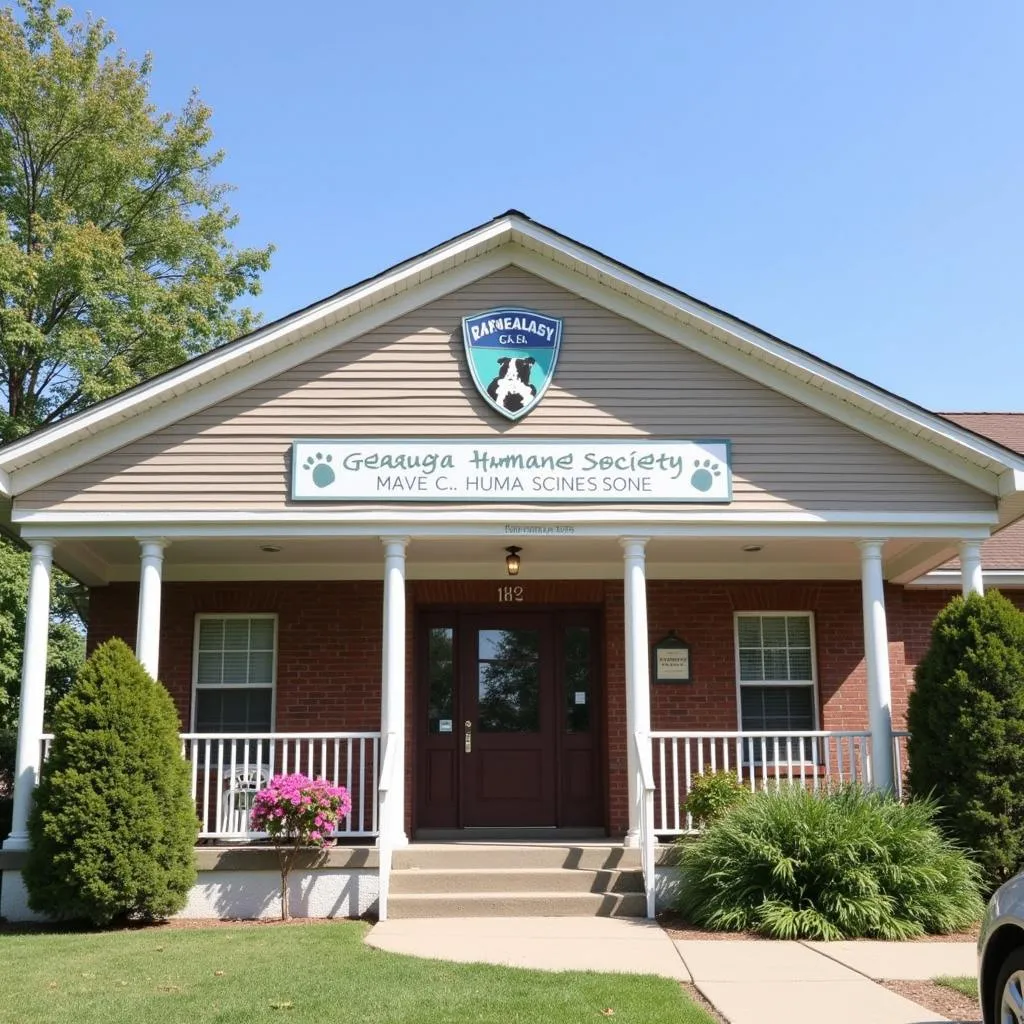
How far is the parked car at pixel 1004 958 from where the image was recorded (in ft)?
14.8

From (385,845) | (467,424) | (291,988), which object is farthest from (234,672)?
(291,988)

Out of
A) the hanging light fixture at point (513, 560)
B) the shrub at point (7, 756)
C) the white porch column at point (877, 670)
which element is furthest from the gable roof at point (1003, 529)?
the shrub at point (7, 756)

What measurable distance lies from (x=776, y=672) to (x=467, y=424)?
4.81 meters

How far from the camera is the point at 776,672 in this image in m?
13.0

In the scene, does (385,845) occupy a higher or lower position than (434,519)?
lower


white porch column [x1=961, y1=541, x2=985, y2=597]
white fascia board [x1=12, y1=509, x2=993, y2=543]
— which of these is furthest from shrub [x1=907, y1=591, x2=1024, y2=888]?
white fascia board [x1=12, y1=509, x2=993, y2=543]

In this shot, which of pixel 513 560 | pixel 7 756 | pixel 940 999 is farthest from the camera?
pixel 7 756

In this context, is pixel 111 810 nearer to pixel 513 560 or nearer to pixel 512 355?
pixel 513 560

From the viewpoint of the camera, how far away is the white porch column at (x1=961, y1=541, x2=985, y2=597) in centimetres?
1069

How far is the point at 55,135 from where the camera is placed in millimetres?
22328

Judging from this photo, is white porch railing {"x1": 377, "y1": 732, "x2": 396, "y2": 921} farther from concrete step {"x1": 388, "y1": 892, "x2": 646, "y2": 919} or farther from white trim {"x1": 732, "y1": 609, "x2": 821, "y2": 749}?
white trim {"x1": 732, "y1": 609, "x2": 821, "y2": 749}

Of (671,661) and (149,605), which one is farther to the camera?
(671,661)

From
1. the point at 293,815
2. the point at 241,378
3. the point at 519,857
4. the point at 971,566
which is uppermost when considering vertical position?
the point at 241,378

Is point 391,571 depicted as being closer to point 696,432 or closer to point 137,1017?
point 696,432
